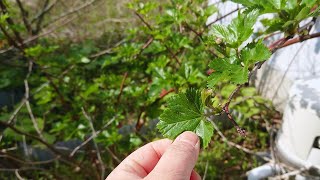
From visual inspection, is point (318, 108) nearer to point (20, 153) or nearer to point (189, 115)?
point (189, 115)

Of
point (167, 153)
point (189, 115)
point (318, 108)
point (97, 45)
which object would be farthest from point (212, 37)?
point (97, 45)

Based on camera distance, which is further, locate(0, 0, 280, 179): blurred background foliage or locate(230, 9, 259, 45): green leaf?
locate(0, 0, 280, 179): blurred background foliage

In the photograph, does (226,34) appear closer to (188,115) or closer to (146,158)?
(188,115)

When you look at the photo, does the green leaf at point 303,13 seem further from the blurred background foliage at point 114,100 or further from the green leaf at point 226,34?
the blurred background foliage at point 114,100

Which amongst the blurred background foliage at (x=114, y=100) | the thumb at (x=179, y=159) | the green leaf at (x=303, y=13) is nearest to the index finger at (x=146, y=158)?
the thumb at (x=179, y=159)

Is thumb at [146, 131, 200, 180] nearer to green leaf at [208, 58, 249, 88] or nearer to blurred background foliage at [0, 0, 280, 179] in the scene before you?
green leaf at [208, 58, 249, 88]

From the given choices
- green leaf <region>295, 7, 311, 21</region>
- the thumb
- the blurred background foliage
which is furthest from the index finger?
green leaf <region>295, 7, 311, 21</region>

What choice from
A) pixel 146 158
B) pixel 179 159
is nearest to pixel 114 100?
pixel 146 158
